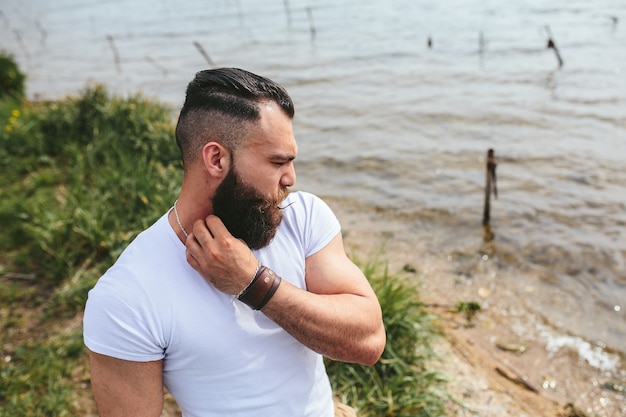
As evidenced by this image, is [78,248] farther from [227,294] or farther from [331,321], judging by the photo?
[331,321]

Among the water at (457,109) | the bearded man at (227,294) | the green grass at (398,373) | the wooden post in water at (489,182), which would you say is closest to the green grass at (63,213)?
the green grass at (398,373)

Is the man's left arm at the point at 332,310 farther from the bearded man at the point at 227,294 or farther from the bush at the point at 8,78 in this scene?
the bush at the point at 8,78

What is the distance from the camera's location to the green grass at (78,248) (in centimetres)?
391

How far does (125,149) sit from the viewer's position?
7449 mm

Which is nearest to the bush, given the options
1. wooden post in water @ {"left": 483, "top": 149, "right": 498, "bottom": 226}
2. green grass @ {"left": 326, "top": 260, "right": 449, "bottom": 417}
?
wooden post in water @ {"left": 483, "top": 149, "right": 498, "bottom": 226}

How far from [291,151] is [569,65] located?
14132 mm

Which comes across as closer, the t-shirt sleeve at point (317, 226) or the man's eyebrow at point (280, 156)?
the man's eyebrow at point (280, 156)

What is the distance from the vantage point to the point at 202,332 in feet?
6.72

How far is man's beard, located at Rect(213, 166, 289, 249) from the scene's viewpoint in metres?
2.15

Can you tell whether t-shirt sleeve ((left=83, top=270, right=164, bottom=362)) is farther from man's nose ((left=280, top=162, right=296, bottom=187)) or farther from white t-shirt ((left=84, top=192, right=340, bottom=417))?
man's nose ((left=280, top=162, right=296, bottom=187))

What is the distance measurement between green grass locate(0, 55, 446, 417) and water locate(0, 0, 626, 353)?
221 cm

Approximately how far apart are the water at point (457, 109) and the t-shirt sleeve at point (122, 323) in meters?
4.66

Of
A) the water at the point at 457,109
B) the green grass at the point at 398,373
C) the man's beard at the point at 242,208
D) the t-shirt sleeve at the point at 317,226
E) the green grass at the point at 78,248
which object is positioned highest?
the man's beard at the point at 242,208

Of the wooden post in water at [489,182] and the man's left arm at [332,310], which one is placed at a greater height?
the man's left arm at [332,310]
